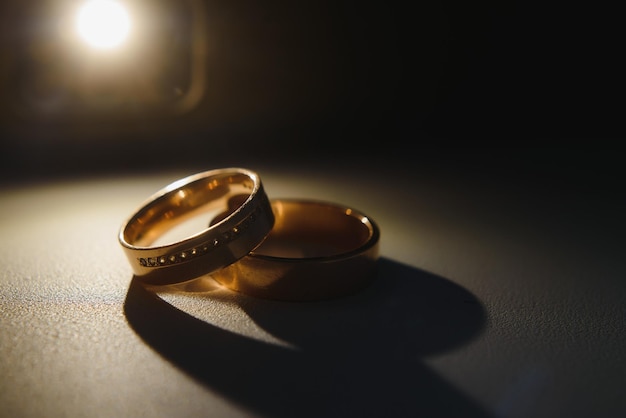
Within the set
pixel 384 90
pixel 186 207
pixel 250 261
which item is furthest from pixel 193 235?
pixel 384 90

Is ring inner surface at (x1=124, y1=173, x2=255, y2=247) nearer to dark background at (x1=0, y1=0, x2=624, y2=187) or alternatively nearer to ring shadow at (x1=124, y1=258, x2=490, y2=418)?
ring shadow at (x1=124, y1=258, x2=490, y2=418)

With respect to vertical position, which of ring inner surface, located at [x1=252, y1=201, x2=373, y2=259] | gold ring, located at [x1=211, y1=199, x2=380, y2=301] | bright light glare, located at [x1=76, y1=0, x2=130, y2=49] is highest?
bright light glare, located at [x1=76, y1=0, x2=130, y2=49]

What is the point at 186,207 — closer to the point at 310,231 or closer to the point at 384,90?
the point at 310,231

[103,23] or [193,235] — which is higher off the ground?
[103,23]

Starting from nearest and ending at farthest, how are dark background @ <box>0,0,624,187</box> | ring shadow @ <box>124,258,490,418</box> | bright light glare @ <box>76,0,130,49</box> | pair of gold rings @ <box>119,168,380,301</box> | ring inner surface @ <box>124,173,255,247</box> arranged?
ring shadow @ <box>124,258,490,418</box> → pair of gold rings @ <box>119,168,380,301</box> → ring inner surface @ <box>124,173,255,247</box> → bright light glare @ <box>76,0,130,49</box> → dark background @ <box>0,0,624,187</box>

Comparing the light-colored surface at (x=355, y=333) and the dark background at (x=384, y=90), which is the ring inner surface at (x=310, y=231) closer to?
the light-colored surface at (x=355, y=333)

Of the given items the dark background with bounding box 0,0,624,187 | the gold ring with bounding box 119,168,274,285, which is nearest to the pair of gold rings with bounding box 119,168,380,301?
the gold ring with bounding box 119,168,274,285

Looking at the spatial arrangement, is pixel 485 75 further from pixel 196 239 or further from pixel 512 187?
pixel 196 239

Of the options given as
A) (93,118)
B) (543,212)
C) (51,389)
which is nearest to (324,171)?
(543,212)
